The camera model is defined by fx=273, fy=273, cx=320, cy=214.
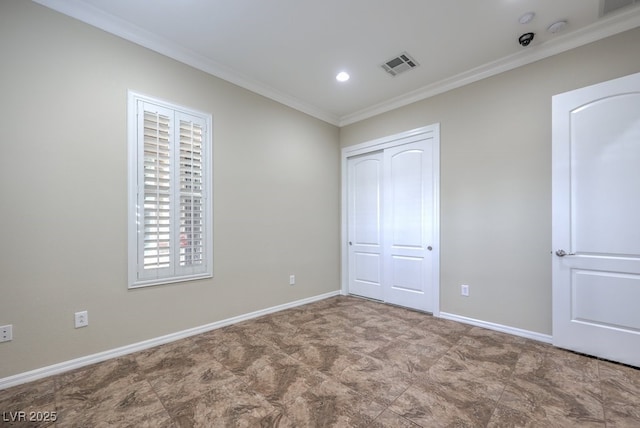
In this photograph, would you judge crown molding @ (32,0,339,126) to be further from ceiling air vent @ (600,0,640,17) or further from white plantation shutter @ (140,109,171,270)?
ceiling air vent @ (600,0,640,17)

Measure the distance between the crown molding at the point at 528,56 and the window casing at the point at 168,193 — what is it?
2.61m

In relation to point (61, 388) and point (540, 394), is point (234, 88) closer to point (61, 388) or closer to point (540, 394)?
point (61, 388)

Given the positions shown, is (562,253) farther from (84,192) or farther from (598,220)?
(84,192)

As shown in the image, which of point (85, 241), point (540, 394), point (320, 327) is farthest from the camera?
point (320, 327)

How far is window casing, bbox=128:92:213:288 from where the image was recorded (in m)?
2.51

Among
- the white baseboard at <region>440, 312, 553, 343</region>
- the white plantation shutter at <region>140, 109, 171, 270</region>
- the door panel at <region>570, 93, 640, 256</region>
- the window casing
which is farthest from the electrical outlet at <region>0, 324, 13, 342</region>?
the door panel at <region>570, 93, 640, 256</region>

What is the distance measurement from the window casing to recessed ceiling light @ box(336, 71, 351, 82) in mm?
1619

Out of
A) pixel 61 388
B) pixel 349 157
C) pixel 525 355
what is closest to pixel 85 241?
pixel 61 388

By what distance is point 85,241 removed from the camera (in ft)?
7.42

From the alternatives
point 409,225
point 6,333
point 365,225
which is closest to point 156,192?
point 6,333

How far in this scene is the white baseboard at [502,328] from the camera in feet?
8.79

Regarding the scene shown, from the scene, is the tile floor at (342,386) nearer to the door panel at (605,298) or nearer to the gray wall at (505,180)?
the door panel at (605,298)

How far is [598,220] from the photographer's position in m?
2.36

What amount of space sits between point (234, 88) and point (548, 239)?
3766mm
